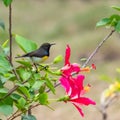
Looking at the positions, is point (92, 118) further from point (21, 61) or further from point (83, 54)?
point (21, 61)

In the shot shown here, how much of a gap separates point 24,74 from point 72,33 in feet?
28.8

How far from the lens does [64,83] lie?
1242mm

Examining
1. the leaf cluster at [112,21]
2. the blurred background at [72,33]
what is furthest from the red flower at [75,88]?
the blurred background at [72,33]

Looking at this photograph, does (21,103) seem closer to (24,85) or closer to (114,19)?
(24,85)

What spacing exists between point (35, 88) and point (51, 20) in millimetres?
9910

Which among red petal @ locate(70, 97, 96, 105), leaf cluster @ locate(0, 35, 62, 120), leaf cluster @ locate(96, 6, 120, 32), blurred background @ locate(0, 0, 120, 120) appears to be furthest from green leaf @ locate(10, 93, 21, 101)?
blurred background @ locate(0, 0, 120, 120)

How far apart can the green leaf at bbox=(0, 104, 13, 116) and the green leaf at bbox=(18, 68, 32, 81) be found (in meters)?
0.07

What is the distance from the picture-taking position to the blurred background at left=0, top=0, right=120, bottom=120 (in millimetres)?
6547

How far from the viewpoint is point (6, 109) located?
3.87 feet

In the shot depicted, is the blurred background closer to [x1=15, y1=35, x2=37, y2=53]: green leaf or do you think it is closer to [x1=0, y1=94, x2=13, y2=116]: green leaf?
[x1=15, y1=35, x2=37, y2=53]: green leaf

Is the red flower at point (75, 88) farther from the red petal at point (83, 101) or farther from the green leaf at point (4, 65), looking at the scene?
the green leaf at point (4, 65)

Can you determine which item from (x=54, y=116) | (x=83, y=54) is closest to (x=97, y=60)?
(x=83, y=54)

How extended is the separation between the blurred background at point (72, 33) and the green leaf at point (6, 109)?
189 inches

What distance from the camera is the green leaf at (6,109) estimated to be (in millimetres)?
1165
